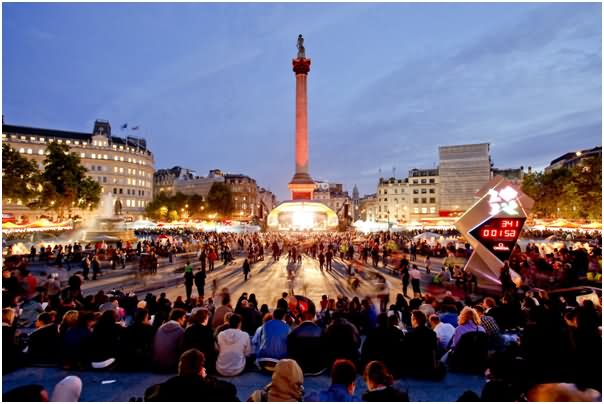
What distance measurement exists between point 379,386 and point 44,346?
6.32 meters

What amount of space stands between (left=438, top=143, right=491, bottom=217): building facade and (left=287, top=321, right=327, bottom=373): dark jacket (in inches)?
3317

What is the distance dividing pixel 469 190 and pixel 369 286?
78.0 metres

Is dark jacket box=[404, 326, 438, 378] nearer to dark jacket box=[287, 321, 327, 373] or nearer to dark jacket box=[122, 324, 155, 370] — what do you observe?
dark jacket box=[287, 321, 327, 373]

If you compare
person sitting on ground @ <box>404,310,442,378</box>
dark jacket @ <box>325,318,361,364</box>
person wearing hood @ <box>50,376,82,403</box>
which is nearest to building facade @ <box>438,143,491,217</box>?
person sitting on ground @ <box>404,310,442,378</box>

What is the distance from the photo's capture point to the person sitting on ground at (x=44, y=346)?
6.45m

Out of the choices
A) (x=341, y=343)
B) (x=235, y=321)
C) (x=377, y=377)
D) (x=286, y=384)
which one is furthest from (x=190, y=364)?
(x=341, y=343)

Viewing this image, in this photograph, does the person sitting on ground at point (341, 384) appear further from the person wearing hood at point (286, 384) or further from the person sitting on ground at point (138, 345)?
the person sitting on ground at point (138, 345)

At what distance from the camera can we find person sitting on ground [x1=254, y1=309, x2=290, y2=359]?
20.3 feet

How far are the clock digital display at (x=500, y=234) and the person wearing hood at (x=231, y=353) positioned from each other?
15.1 metres

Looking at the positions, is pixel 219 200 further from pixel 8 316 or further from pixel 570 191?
pixel 8 316

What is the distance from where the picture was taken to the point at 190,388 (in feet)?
12.8

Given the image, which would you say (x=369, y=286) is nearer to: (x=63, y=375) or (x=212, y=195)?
(x=63, y=375)

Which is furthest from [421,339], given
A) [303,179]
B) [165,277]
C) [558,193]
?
[558,193]

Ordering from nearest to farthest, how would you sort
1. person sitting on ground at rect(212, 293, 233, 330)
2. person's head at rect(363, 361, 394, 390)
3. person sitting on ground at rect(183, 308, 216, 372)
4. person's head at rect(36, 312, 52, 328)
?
person's head at rect(363, 361, 394, 390) → person sitting on ground at rect(183, 308, 216, 372) → person's head at rect(36, 312, 52, 328) → person sitting on ground at rect(212, 293, 233, 330)
